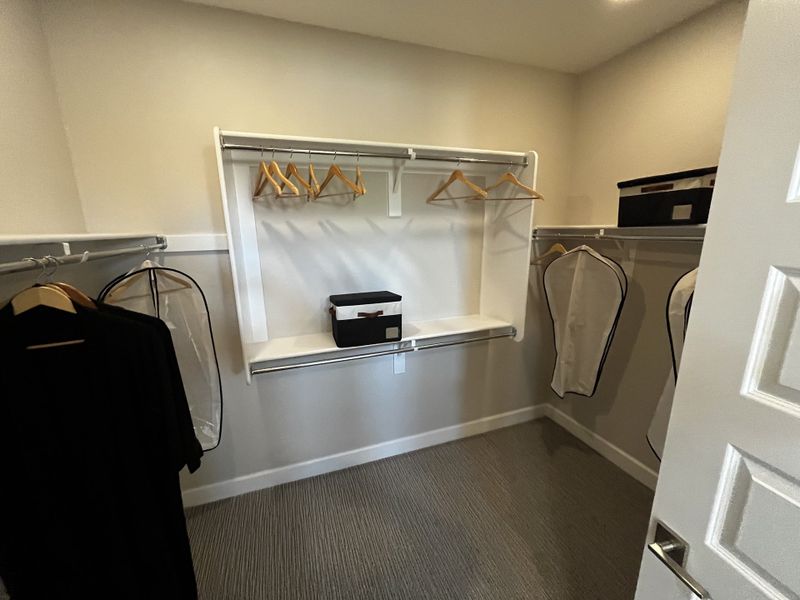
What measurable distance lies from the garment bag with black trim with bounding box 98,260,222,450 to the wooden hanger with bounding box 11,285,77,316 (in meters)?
0.60

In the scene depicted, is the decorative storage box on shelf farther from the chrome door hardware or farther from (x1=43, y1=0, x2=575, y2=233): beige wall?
the chrome door hardware

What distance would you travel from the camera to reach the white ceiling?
1.43 m

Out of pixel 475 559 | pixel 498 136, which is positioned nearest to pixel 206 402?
pixel 475 559

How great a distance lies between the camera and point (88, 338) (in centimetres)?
89

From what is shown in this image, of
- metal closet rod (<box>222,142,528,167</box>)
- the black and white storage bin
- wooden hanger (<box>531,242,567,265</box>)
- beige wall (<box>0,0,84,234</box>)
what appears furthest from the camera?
wooden hanger (<box>531,242,567,265</box>)

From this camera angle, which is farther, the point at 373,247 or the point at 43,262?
the point at 373,247

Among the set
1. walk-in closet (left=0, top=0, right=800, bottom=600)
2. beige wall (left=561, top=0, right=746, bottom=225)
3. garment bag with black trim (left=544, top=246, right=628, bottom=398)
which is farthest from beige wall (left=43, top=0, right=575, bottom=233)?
garment bag with black trim (left=544, top=246, right=628, bottom=398)

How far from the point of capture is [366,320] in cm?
165

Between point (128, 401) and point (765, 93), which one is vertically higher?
point (765, 93)

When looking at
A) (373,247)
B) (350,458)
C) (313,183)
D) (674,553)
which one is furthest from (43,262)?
(350,458)

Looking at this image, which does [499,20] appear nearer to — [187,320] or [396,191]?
[396,191]

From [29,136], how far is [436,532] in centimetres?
239

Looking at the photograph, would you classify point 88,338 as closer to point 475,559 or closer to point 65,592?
point 65,592

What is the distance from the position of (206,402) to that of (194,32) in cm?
172
